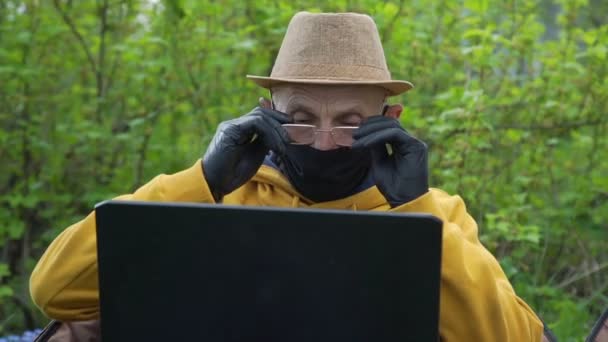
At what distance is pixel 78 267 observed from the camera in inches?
91.7

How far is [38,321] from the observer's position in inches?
194

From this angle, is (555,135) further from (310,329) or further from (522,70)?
(310,329)

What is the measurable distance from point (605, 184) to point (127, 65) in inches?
100

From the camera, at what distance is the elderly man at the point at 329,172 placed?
2.21 m

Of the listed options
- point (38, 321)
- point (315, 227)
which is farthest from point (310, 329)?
point (38, 321)

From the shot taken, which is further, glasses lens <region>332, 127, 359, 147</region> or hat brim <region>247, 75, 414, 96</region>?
hat brim <region>247, 75, 414, 96</region>

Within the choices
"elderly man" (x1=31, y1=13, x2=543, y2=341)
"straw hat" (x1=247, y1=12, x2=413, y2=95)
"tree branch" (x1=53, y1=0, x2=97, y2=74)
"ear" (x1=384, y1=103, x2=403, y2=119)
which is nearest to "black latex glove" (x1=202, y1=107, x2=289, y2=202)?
"elderly man" (x1=31, y1=13, x2=543, y2=341)

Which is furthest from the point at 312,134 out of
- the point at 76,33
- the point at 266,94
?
the point at 76,33

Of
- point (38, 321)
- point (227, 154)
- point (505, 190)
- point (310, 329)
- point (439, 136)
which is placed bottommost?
point (38, 321)

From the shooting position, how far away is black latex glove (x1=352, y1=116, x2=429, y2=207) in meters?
2.22

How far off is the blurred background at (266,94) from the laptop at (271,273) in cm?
278

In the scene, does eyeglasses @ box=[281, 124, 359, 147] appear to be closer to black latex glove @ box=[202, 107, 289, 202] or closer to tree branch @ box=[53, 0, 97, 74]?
black latex glove @ box=[202, 107, 289, 202]

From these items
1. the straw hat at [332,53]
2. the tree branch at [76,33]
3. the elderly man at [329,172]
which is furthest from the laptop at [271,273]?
the tree branch at [76,33]

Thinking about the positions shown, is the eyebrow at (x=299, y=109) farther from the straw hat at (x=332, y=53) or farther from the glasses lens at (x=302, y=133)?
the glasses lens at (x=302, y=133)
